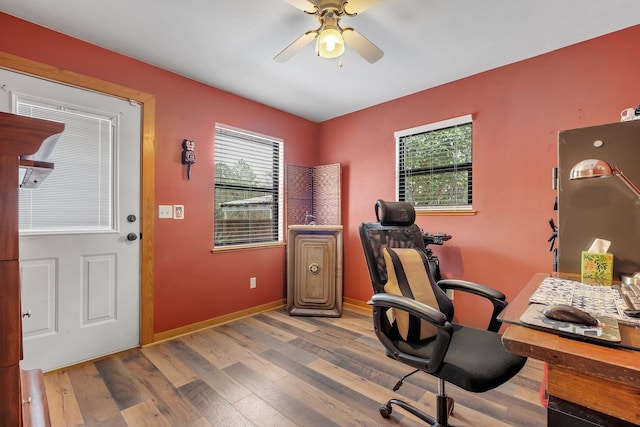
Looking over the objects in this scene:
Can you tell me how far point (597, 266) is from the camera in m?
1.33

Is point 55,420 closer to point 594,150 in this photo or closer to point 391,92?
point 594,150

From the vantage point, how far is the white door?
1.95 metres

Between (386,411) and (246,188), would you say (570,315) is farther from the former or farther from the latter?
(246,188)

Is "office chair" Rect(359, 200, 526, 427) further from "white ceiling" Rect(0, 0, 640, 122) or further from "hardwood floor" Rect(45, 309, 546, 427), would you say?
"white ceiling" Rect(0, 0, 640, 122)

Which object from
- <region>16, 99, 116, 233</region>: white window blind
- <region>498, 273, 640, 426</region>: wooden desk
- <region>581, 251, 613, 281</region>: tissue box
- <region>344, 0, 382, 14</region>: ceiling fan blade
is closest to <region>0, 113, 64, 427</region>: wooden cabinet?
<region>498, 273, 640, 426</region>: wooden desk

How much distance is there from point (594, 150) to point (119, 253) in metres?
3.25

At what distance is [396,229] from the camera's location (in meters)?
1.71

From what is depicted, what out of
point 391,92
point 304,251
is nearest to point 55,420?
point 304,251

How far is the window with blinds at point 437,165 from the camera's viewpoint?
9.00 ft

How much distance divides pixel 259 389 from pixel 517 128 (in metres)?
2.83

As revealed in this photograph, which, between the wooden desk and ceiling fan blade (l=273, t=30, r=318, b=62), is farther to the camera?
ceiling fan blade (l=273, t=30, r=318, b=62)

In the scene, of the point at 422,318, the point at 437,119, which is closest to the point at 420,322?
the point at 422,318

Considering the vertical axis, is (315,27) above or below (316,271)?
above

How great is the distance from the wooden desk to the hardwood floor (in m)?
1.14
